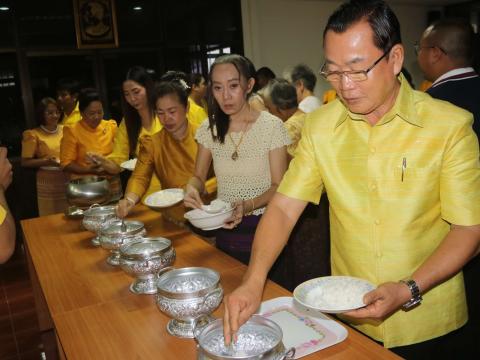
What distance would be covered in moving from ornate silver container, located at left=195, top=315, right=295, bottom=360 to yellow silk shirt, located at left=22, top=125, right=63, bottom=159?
3.43 metres

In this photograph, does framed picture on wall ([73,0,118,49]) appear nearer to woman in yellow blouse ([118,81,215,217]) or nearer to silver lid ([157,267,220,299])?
woman in yellow blouse ([118,81,215,217])

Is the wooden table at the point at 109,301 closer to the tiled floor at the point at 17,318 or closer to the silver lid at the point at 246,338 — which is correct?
the silver lid at the point at 246,338

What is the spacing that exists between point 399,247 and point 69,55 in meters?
5.25

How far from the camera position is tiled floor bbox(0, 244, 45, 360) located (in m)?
2.71

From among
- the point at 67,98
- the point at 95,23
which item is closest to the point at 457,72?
the point at 67,98

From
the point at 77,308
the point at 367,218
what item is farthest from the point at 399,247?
the point at 77,308

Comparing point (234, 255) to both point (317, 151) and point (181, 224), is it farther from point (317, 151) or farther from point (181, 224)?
point (317, 151)

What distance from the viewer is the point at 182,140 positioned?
2.34 metres

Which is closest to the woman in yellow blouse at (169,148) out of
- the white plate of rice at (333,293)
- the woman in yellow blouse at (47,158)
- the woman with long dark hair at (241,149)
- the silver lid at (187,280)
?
the woman with long dark hair at (241,149)

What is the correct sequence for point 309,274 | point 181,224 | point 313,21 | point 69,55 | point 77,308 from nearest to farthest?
point 77,308 → point 181,224 → point 309,274 → point 69,55 → point 313,21

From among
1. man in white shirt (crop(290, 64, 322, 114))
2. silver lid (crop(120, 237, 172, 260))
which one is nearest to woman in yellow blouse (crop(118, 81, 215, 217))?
silver lid (crop(120, 237, 172, 260))

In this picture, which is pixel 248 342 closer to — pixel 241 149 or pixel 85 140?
pixel 241 149

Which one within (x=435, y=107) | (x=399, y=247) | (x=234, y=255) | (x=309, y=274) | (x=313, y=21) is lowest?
(x=309, y=274)

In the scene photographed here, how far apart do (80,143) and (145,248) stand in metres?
2.12
